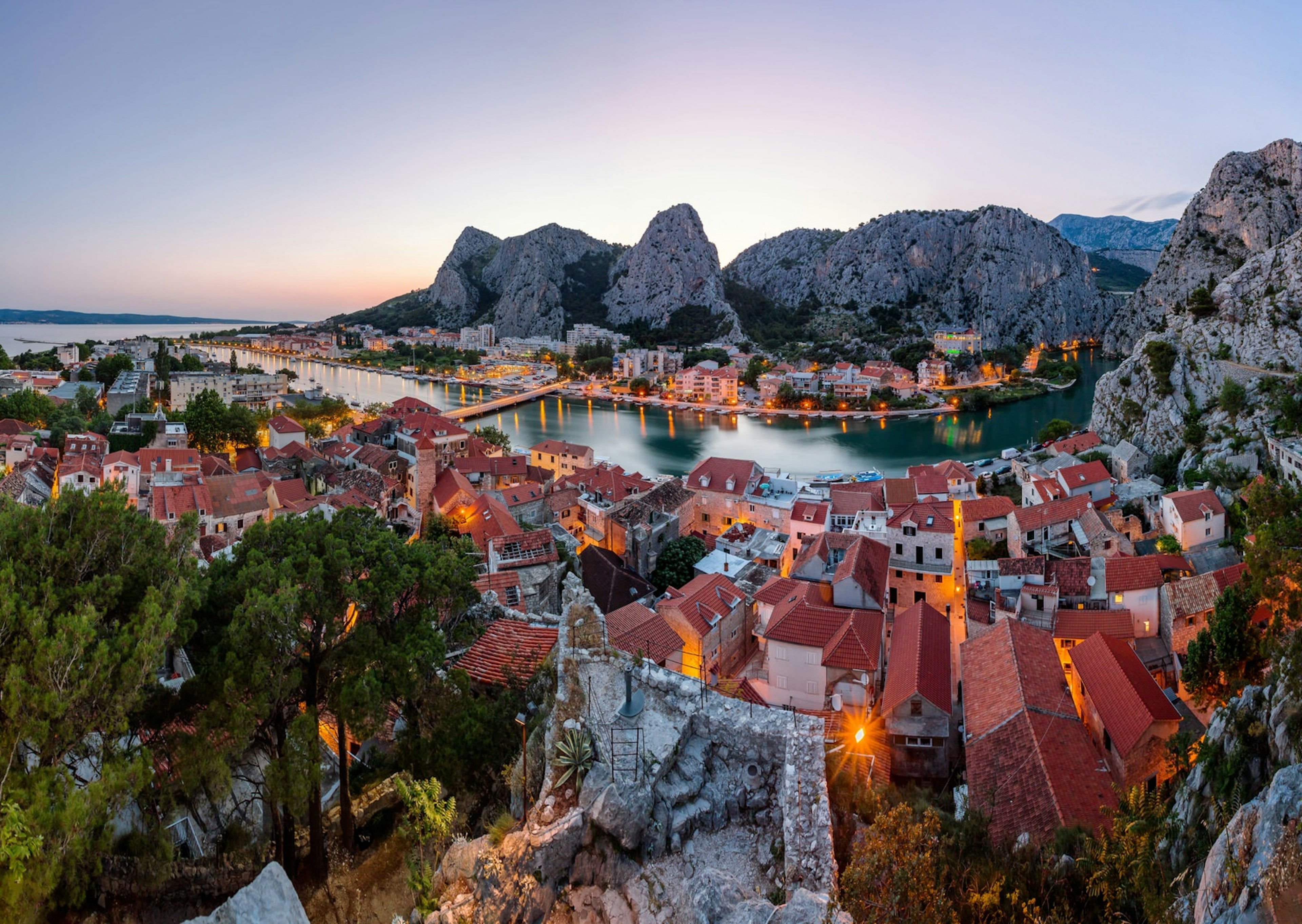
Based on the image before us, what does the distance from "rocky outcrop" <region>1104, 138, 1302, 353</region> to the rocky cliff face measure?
36070 mm

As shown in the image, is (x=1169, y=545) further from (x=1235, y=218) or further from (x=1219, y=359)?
(x=1235, y=218)

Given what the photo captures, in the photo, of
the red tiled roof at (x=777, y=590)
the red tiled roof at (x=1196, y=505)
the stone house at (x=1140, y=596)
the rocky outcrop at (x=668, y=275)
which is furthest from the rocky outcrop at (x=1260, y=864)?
the rocky outcrop at (x=668, y=275)

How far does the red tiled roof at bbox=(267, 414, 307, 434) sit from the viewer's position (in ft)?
92.6

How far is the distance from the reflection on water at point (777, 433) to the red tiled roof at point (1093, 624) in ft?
66.0

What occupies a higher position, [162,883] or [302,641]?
[302,641]

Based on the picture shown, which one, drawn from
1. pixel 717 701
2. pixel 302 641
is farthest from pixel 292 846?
pixel 717 701

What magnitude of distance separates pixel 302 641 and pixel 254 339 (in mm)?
130449

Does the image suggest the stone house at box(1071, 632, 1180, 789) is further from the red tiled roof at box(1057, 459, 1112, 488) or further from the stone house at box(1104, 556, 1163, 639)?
the red tiled roof at box(1057, 459, 1112, 488)

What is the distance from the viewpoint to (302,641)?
577cm

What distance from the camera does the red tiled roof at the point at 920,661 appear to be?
9266 mm

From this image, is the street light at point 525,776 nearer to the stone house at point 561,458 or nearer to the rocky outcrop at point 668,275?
the stone house at point 561,458

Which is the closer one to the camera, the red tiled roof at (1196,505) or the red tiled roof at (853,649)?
the red tiled roof at (853,649)

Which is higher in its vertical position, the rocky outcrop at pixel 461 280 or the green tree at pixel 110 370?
the rocky outcrop at pixel 461 280

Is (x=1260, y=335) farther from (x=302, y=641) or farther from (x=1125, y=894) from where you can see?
(x=302, y=641)
